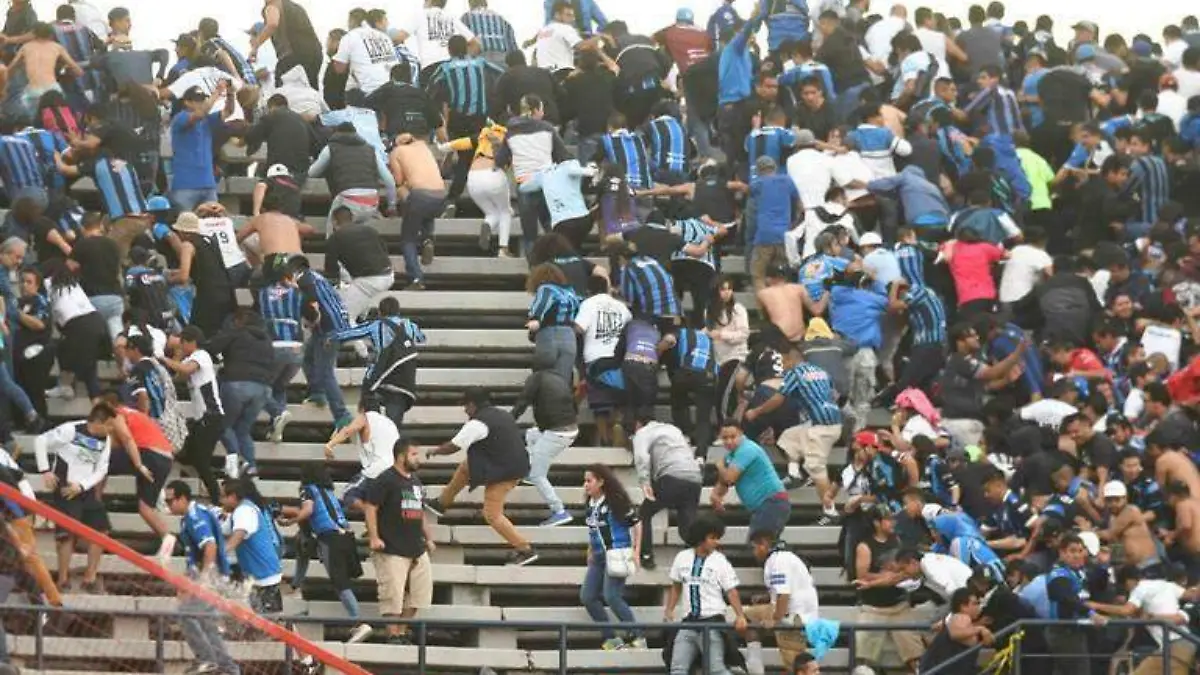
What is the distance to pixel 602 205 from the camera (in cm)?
3056

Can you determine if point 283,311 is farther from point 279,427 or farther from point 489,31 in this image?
point 489,31

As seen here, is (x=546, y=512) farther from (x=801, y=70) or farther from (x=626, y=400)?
(x=801, y=70)

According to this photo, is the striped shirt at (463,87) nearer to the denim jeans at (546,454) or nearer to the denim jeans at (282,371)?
the denim jeans at (282,371)

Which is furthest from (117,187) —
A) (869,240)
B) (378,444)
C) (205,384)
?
(869,240)

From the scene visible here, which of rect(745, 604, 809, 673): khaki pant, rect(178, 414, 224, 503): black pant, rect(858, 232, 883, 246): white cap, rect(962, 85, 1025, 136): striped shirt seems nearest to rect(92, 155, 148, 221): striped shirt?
rect(178, 414, 224, 503): black pant

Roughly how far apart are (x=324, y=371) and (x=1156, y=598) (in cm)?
681

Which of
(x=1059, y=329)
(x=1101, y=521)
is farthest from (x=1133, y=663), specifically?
(x=1059, y=329)

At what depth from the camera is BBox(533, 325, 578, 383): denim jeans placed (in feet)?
92.8

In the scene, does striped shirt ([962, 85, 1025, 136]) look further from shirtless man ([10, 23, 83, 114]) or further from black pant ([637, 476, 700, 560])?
shirtless man ([10, 23, 83, 114])

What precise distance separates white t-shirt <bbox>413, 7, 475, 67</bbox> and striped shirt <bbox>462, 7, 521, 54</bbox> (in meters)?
0.30

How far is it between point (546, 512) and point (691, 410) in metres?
1.72

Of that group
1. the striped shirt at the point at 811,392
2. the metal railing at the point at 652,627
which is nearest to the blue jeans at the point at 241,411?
the metal railing at the point at 652,627

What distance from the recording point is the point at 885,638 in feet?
87.6

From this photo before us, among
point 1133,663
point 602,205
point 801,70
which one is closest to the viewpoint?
point 1133,663
